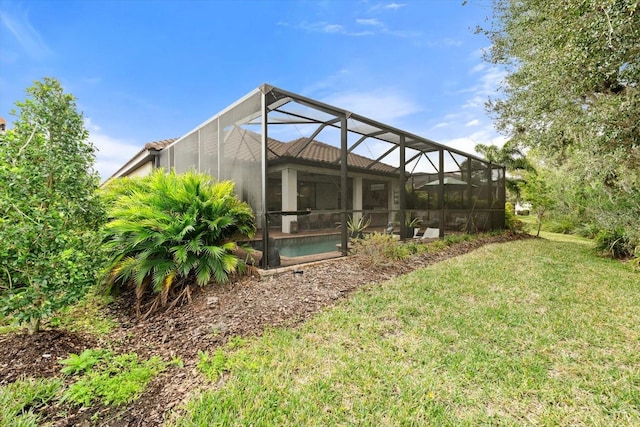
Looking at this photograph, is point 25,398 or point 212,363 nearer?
point 25,398

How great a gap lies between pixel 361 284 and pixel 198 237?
9.20ft

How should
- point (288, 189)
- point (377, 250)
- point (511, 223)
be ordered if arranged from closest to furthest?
point (377, 250) → point (288, 189) → point (511, 223)

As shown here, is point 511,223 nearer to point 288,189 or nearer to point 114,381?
point 288,189

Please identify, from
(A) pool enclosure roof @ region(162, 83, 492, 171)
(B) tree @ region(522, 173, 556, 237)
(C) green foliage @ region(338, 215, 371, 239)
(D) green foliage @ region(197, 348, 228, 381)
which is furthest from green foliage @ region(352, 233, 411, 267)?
(B) tree @ region(522, 173, 556, 237)

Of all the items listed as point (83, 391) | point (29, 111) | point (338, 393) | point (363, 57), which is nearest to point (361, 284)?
point (338, 393)

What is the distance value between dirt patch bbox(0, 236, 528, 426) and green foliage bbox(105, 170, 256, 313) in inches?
13.6

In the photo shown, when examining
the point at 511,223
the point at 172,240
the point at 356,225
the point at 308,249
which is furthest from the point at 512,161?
the point at 172,240

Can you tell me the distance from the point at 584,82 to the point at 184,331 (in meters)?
6.98

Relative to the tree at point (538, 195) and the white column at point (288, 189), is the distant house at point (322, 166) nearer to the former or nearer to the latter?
the white column at point (288, 189)

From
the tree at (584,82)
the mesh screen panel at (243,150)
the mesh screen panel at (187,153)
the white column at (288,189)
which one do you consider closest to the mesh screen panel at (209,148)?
the mesh screen panel at (243,150)

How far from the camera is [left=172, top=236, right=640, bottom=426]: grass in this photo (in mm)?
1932

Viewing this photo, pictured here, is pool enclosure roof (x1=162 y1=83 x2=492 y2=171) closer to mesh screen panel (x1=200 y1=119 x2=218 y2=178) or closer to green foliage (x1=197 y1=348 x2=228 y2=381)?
mesh screen panel (x1=200 y1=119 x2=218 y2=178)

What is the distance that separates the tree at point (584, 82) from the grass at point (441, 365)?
2651 millimetres

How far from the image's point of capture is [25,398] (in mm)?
2014
